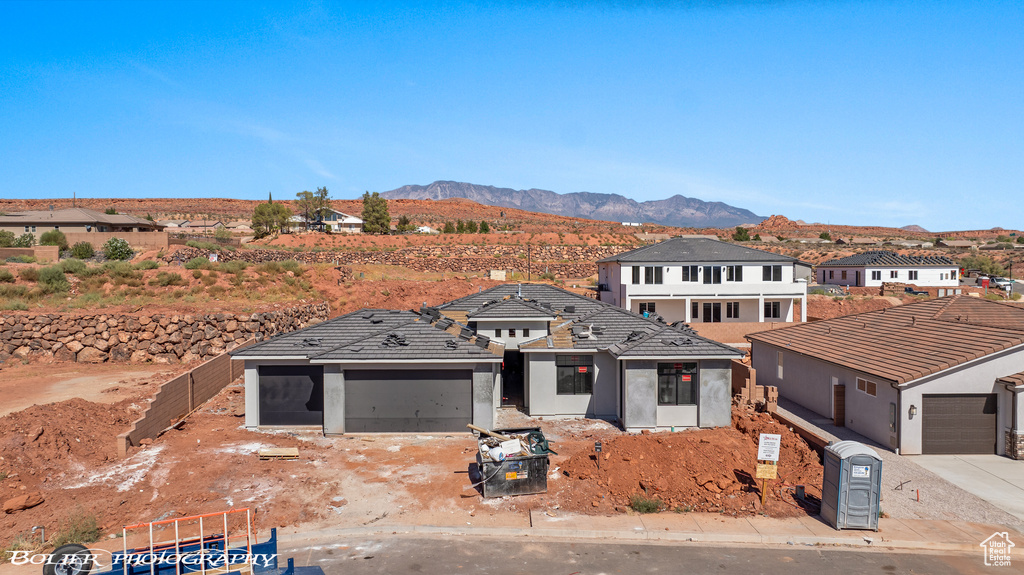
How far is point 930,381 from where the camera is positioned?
1722 centimetres

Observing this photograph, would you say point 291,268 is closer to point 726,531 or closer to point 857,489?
point 726,531

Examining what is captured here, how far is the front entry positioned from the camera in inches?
952

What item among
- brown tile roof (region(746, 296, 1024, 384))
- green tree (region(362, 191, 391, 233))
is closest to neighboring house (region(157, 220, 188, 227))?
green tree (region(362, 191, 391, 233))

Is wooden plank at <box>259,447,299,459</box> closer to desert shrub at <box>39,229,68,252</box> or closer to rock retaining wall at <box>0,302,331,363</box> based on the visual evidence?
rock retaining wall at <box>0,302,331,363</box>

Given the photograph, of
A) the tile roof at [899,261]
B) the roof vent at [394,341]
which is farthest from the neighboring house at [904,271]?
the roof vent at [394,341]

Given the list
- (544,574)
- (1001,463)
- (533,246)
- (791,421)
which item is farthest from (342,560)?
(533,246)

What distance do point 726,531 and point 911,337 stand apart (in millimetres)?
13285

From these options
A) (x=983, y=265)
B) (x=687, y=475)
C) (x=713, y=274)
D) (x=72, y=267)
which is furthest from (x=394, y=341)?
(x=983, y=265)

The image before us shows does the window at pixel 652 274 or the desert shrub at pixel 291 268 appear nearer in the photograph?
the window at pixel 652 274

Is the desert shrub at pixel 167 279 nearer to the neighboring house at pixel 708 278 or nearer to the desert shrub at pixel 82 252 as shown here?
the desert shrub at pixel 82 252

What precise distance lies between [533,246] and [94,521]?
65.1 m

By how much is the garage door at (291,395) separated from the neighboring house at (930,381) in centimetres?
1832

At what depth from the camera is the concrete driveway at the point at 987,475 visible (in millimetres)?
13984

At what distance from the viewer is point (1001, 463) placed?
16.5 m
